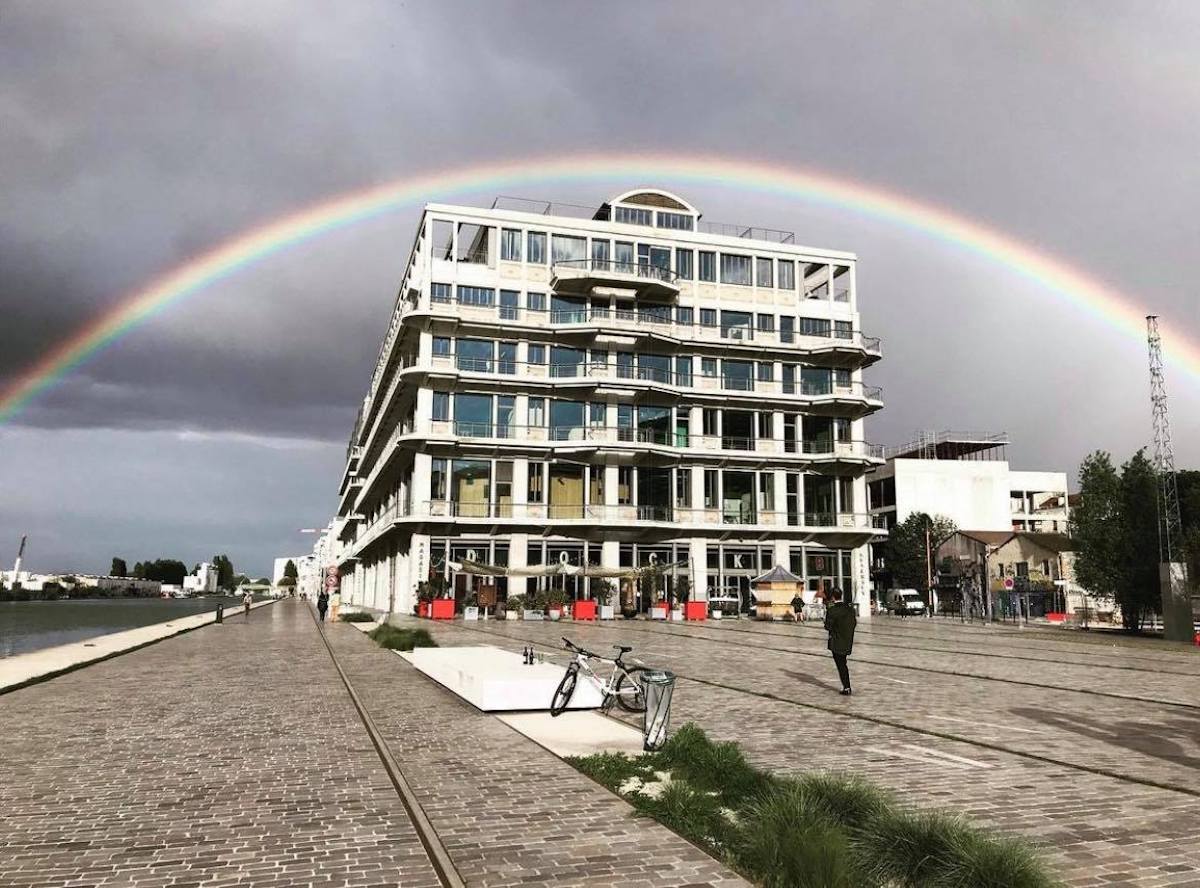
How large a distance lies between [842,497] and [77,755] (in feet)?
177

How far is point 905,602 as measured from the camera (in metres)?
73.8

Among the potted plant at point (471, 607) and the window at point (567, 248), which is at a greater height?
the window at point (567, 248)

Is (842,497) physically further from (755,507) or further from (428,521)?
(428,521)

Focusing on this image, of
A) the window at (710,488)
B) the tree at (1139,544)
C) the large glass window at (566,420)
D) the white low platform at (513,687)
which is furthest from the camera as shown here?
the window at (710,488)

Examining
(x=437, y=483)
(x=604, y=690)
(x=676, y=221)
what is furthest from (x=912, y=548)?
(x=604, y=690)

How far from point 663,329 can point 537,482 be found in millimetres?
12441

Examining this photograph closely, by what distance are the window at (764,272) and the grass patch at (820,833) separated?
2106 inches

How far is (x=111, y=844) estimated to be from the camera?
6.11m

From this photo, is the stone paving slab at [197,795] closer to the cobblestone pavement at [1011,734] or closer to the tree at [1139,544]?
the cobblestone pavement at [1011,734]

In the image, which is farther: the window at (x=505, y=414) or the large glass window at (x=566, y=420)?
the large glass window at (x=566, y=420)

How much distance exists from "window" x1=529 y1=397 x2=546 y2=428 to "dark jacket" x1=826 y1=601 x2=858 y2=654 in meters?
38.6

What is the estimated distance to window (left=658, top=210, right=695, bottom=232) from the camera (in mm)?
58750

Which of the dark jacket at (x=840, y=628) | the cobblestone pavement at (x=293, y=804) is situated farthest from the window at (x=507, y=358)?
the cobblestone pavement at (x=293, y=804)

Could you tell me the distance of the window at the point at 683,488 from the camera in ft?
183
